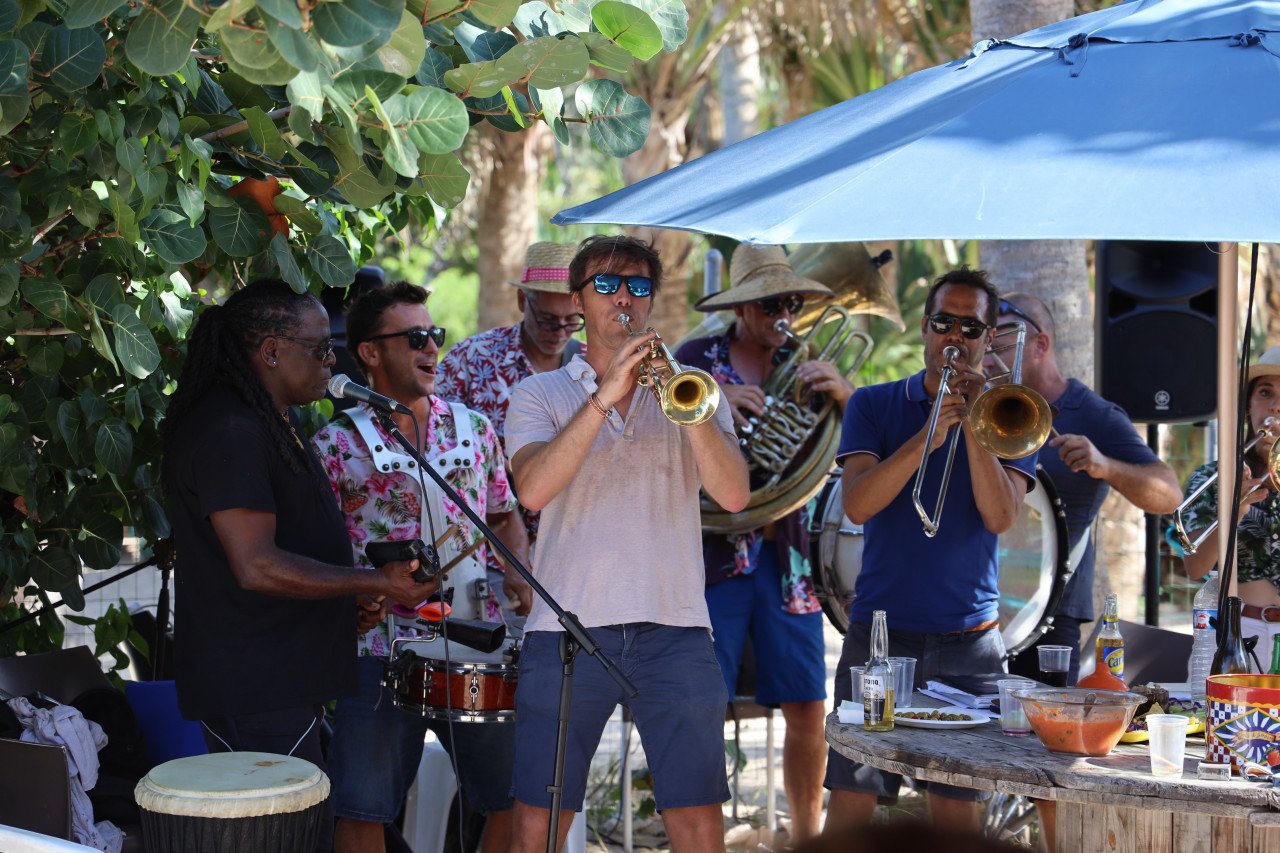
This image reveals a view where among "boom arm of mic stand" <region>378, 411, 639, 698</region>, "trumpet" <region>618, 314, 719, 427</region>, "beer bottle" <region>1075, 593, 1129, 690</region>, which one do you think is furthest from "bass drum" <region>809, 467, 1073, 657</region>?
"boom arm of mic stand" <region>378, 411, 639, 698</region>

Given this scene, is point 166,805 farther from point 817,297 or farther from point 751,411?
point 817,297

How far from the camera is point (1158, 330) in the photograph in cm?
591

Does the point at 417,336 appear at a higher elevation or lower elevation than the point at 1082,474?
higher

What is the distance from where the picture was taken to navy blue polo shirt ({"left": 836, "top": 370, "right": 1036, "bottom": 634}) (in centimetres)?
423

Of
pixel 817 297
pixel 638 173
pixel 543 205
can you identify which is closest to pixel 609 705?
pixel 817 297

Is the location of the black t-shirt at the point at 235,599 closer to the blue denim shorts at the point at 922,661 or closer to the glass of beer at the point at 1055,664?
the blue denim shorts at the point at 922,661

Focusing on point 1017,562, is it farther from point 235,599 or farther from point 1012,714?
point 235,599

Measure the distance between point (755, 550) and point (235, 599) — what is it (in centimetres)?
215

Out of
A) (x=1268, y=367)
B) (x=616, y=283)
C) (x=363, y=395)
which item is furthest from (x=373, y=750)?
(x=1268, y=367)

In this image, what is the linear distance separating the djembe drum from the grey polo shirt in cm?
76

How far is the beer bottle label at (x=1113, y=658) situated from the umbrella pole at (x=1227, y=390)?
30cm

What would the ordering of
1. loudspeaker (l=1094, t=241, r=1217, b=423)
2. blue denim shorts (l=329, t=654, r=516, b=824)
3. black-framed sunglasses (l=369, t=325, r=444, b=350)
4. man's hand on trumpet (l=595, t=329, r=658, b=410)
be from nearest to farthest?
1. man's hand on trumpet (l=595, t=329, r=658, b=410)
2. blue denim shorts (l=329, t=654, r=516, b=824)
3. black-framed sunglasses (l=369, t=325, r=444, b=350)
4. loudspeaker (l=1094, t=241, r=1217, b=423)

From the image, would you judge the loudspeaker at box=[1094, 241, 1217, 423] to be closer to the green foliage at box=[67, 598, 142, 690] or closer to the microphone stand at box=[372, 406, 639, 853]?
the microphone stand at box=[372, 406, 639, 853]

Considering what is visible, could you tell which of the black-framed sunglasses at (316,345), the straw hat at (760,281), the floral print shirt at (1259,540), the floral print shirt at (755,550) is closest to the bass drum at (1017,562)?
the floral print shirt at (755,550)
